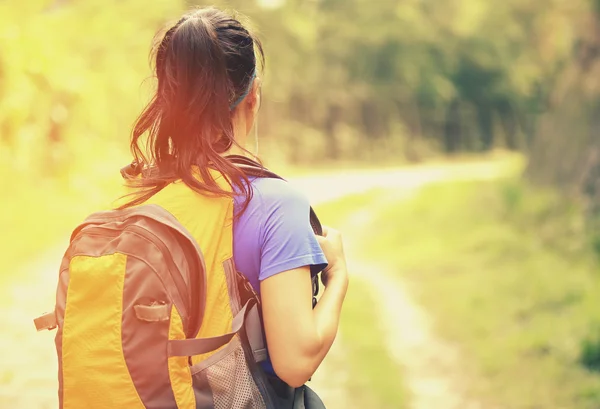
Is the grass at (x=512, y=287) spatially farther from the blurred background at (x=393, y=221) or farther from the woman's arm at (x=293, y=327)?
the woman's arm at (x=293, y=327)

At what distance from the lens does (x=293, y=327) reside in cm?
162

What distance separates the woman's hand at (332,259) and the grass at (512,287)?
4.08 meters

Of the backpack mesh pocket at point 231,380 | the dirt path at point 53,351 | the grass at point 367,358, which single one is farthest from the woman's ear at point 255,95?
the grass at point 367,358

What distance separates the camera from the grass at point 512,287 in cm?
598

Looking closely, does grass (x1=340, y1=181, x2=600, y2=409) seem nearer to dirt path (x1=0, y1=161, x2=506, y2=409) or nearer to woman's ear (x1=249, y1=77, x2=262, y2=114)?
dirt path (x1=0, y1=161, x2=506, y2=409)

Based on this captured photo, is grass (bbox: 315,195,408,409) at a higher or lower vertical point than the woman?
lower

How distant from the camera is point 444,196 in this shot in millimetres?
18016

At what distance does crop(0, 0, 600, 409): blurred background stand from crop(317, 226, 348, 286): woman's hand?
0.51m

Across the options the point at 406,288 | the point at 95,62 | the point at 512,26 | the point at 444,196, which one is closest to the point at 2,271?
the point at 406,288

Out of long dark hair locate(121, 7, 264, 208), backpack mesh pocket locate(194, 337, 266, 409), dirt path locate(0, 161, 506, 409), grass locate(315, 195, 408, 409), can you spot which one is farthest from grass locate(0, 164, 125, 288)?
backpack mesh pocket locate(194, 337, 266, 409)

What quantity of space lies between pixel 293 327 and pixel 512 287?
7293 mm

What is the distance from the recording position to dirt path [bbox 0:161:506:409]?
5.55m

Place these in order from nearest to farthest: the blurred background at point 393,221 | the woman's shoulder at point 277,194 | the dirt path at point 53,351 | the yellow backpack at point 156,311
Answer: the yellow backpack at point 156,311 → the woman's shoulder at point 277,194 → the dirt path at point 53,351 → the blurred background at point 393,221

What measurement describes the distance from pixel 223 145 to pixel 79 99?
11.8 metres
